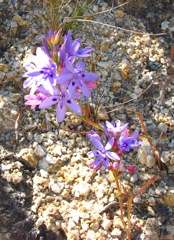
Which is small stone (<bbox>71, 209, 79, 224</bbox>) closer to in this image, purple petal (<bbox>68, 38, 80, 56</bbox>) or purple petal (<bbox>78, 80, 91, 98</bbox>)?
purple petal (<bbox>78, 80, 91, 98</bbox>)

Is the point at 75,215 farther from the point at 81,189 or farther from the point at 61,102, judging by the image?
the point at 61,102

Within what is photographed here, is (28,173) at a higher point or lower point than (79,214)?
higher

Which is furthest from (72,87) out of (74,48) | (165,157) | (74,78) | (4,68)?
(4,68)

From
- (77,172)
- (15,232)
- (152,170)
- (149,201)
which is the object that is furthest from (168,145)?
(15,232)

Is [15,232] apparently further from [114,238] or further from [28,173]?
[114,238]

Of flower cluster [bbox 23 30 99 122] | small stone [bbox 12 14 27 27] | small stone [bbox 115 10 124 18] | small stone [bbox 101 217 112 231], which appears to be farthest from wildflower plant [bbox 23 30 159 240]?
small stone [bbox 115 10 124 18]

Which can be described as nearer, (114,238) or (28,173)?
(114,238)
